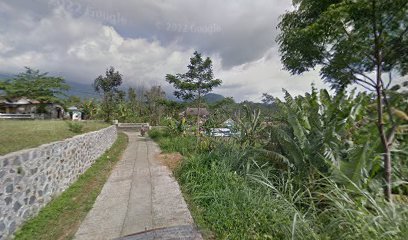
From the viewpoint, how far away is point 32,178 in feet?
16.3

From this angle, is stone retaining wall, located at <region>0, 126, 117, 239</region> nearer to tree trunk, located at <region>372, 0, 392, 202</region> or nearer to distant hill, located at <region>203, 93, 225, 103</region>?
tree trunk, located at <region>372, 0, 392, 202</region>

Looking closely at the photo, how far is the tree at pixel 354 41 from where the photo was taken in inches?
176

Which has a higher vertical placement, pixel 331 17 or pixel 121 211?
pixel 331 17

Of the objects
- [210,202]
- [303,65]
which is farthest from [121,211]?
[303,65]

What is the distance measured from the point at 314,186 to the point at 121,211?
3959 millimetres

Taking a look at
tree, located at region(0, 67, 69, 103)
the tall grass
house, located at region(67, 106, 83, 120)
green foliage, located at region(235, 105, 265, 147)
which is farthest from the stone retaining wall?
house, located at region(67, 106, 83, 120)

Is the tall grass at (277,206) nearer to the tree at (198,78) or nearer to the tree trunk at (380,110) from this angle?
the tree trunk at (380,110)

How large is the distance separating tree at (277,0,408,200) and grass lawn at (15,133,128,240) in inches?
218

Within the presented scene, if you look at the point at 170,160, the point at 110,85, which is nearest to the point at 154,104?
the point at 110,85

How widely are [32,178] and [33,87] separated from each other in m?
31.0

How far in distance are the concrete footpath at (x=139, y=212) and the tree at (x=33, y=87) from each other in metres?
28.3

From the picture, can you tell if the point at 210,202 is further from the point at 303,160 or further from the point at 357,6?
the point at 357,6

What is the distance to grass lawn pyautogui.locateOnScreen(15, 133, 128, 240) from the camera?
171 inches

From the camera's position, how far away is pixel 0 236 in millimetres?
3877
